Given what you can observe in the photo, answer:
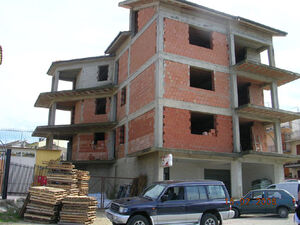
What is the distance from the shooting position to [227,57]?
76.2ft

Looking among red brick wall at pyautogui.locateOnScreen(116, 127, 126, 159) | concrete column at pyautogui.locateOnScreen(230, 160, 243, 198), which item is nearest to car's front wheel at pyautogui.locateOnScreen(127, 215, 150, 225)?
concrete column at pyautogui.locateOnScreen(230, 160, 243, 198)

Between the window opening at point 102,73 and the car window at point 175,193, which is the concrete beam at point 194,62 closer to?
the car window at point 175,193

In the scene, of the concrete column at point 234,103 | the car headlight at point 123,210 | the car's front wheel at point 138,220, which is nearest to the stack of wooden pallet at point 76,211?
the car headlight at point 123,210

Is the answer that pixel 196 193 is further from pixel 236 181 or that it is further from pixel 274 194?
pixel 236 181

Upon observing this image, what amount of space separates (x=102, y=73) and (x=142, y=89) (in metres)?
9.88

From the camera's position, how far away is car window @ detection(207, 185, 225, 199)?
40.5ft

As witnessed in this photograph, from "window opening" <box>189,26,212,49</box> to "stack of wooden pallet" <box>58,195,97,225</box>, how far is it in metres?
14.7

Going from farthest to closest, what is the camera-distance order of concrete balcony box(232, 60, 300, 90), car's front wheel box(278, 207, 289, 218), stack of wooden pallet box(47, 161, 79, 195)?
concrete balcony box(232, 60, 300, 90)
car's front wheel box(278, 207, 289, 218)
stack of wooden pallet box(47, 161, 79, 195)

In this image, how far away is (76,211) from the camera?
13.2m

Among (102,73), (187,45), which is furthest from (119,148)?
(187,45)

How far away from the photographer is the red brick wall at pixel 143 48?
21.6 metres

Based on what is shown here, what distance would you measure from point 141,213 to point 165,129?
29.4ft

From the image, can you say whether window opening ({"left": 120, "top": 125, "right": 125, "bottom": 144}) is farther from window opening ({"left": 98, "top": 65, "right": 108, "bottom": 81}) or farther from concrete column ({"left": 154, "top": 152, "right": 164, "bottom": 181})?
concrete column ({"left": 154, "top": 152, "right": 164, "bottom": 181})

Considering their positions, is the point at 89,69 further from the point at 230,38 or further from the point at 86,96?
the point at 230,38
